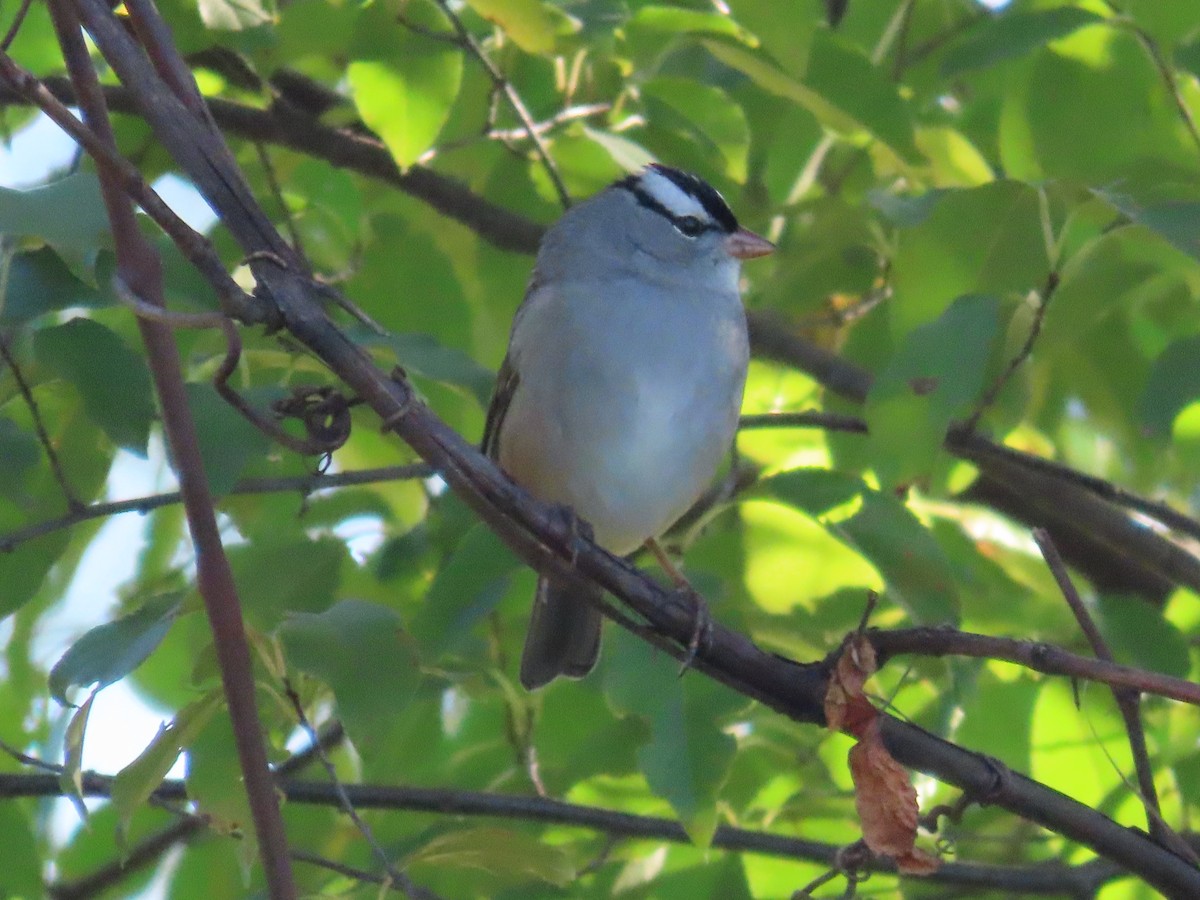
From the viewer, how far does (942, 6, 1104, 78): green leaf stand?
1990mm

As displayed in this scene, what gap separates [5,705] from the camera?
257 cm

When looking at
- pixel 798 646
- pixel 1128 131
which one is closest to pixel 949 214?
pixel 1128 131

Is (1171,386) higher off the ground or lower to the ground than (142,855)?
higher

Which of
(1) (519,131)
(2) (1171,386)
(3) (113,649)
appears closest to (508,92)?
(1) (519,131)

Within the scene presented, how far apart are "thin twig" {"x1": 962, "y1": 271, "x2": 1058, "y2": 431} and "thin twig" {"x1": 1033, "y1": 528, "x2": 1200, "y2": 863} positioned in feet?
1.65

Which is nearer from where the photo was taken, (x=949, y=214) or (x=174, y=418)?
(x=174, y=418)

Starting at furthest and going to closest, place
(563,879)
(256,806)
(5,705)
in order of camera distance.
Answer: (5,705), (563,879), (256,806)

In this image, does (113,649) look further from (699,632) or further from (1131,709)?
(1131,709)

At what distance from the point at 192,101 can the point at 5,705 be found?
1384 mm

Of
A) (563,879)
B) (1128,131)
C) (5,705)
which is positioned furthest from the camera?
(5,705)

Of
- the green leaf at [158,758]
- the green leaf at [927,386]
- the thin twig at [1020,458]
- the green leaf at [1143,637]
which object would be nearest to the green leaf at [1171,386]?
the thin twig at [1020,458]

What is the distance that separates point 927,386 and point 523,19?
69 cm

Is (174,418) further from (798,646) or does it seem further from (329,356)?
(798,646)

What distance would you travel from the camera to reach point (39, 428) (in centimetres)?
165
